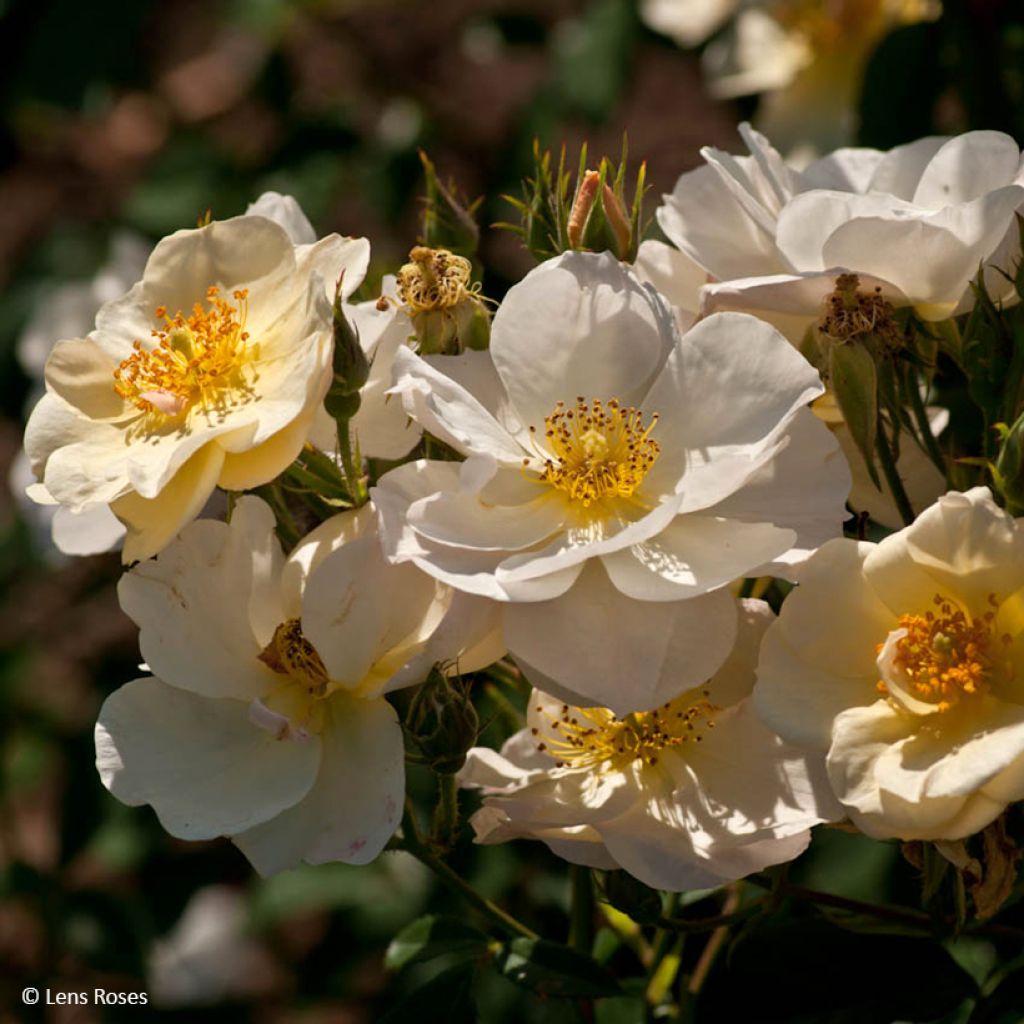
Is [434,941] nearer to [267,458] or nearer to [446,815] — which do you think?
[446,815]

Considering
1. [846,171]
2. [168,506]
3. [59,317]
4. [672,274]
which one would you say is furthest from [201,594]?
[59,317]

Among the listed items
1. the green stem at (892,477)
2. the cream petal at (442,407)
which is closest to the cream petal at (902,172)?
the green stem at (892,477)

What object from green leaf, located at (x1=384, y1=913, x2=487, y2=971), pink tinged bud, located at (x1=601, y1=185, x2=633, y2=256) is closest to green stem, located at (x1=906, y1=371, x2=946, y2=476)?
pink tinged bud, located at (x1=601, y1=185, x2=633, y2=256)

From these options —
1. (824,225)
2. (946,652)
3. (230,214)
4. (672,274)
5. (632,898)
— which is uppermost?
(824,225)

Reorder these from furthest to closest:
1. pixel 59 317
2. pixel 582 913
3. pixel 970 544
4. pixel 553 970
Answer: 1. pixel 59 317
2. pixel 582 913
3. pixel 553 970
4. pixel 970 544

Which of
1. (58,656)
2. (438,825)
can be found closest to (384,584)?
(438,825)

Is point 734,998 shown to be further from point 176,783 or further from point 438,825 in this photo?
point 176,783
